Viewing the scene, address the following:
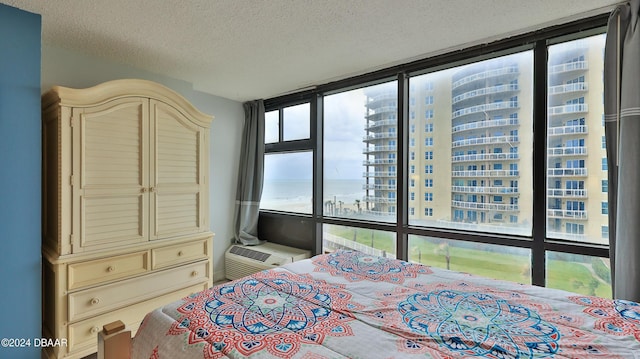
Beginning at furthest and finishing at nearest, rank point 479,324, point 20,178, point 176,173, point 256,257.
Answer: point 256,257 → point 176,173 → point 20,178 → point 479,324

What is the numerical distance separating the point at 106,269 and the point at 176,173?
0.87 metres

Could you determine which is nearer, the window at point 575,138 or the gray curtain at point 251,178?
the window at point 575,138

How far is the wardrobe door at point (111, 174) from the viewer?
193 cm

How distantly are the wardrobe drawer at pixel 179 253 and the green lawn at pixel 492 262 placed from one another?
1.54 m

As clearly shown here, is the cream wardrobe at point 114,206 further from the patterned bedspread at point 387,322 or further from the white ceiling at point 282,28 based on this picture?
the patterned bedspread at point 387,322

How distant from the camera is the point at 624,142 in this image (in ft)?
5.37

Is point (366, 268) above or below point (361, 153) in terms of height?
below

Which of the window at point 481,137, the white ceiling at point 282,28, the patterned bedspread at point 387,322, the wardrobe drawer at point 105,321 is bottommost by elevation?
the wardrobe drawer at point 105,321

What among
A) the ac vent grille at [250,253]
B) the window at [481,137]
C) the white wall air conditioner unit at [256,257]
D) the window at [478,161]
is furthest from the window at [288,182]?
the window at [481,137]

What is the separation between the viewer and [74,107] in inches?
74.7

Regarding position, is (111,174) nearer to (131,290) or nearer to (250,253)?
(131,290)

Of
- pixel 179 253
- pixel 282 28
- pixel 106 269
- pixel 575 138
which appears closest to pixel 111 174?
pixel 106 269

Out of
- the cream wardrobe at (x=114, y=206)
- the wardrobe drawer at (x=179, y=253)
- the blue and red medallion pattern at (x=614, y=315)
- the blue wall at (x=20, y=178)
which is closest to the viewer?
the blue and red medallion pattern at (x=614, y=315)

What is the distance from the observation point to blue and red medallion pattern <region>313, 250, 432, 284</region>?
1.69 metres
